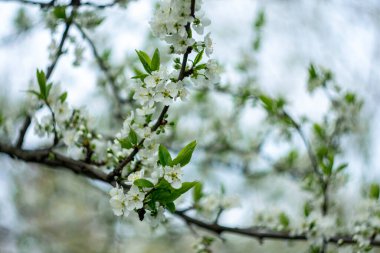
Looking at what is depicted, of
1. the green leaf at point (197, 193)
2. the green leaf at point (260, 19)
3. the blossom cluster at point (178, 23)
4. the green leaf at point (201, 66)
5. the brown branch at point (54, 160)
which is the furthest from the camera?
the green leaf at point (260, 19)

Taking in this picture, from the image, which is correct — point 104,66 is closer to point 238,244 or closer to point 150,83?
point 150,83

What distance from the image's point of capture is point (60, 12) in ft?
8.18

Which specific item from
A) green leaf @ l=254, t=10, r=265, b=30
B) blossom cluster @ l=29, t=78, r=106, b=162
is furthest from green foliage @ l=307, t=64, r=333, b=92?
blossom cluster @ l=29, t=78, r=106, b=162

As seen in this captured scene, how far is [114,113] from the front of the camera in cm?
392

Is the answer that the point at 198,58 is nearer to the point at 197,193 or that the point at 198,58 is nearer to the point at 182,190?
the point at 182,190

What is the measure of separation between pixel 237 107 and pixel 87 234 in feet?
12.9

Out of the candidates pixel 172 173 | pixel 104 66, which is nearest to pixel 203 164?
pixel 104 66

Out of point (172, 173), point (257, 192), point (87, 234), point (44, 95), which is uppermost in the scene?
point (257, 192)

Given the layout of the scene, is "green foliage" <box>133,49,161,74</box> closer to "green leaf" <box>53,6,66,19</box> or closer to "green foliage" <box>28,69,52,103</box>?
"green foliage" <box>28,69,52,103</box>

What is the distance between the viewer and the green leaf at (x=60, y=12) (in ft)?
8.13

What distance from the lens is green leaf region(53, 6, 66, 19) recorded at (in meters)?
2.48

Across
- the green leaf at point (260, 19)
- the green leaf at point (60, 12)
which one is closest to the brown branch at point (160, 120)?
the green leaf at point (60, 12)

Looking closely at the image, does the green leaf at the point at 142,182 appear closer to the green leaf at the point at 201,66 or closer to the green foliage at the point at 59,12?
the green leaf at the point at 201,66

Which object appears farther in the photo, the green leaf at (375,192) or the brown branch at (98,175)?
the green leaf at (375,192)
